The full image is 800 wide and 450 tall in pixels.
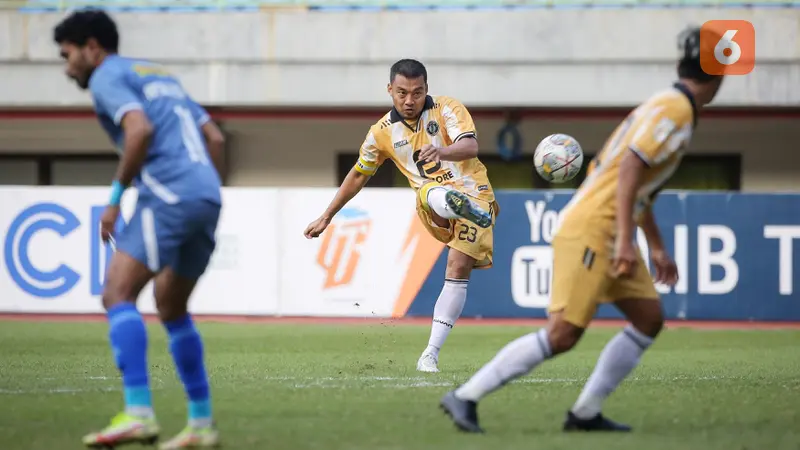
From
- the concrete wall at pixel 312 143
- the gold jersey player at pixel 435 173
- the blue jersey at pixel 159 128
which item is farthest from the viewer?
the concrete wall at pixel 312 143

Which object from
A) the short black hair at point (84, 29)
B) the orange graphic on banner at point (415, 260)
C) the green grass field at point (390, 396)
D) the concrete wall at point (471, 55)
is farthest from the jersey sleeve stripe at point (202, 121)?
the concrete wall at point (471, 55)

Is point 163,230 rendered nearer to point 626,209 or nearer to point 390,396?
point 626,209

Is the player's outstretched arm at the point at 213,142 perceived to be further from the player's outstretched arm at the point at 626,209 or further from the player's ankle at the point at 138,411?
the player's outstretched arm at the point at 626,209

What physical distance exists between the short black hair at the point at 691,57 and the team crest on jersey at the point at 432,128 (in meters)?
3.62

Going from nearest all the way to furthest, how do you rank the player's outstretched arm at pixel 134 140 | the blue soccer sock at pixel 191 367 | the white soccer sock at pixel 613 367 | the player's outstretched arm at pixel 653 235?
the player's outstretched arm at pixel 134 140 → the blue soccer sock at pixel 191 367 → the white soccer sock at pixel 613 367 → the player's outstretched arm at pixel 653 235

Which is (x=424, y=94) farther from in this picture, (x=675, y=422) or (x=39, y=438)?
(x=39, y=438)

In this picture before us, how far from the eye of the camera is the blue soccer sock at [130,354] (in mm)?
5531

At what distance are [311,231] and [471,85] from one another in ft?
44.8

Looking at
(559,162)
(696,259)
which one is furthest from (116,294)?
(696,259)

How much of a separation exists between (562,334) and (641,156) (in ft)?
2.76

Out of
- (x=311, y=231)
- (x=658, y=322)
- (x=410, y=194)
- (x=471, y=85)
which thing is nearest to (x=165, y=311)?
(x=658, y=322)

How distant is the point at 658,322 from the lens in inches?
234

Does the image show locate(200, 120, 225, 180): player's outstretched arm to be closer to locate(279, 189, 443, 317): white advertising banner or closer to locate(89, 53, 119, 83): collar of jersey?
locate(89, 53, 119, 83): collar of jersey

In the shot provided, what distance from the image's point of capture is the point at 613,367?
6.00 metres
